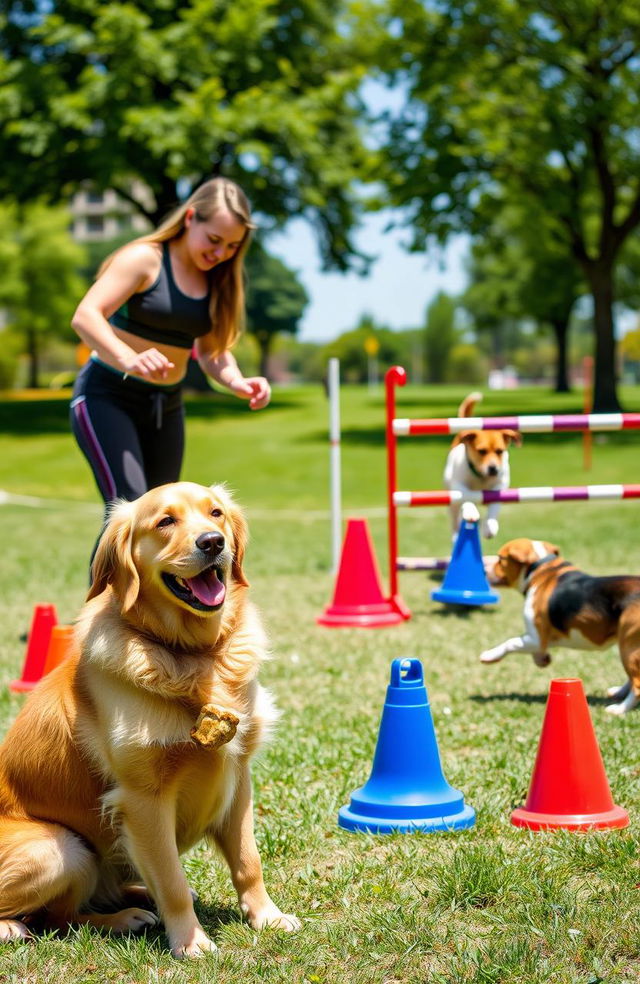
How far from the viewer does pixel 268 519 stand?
1758 centimetres

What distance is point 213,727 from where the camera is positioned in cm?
305

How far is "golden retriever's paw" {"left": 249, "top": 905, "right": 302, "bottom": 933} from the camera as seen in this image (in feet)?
10.5

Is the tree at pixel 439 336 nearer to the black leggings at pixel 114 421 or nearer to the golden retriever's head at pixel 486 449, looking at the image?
the golden retriever's head at pixel 486 449

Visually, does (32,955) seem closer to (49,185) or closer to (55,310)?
(49,185)

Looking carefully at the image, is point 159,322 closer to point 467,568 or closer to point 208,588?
point 208,588

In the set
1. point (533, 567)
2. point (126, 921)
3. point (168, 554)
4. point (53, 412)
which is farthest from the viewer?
point (53, 412)

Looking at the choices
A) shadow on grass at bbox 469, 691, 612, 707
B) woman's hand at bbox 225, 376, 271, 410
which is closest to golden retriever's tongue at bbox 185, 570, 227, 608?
woman's hand at bbox 225, 376, 271, 410

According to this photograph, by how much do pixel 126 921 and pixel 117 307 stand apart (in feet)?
8.66

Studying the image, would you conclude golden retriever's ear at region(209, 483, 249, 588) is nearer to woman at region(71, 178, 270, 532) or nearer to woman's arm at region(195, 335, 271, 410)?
woman at region(71, 178, 270, 532)

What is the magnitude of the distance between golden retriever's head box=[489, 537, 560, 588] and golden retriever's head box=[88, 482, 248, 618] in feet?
11.0

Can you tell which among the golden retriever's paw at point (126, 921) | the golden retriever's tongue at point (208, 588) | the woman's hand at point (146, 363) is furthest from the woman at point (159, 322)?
the golden retriever's paw at point (126, 921)

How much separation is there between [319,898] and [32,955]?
87cm

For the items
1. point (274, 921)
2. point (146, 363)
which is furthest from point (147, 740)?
point (146, 363)

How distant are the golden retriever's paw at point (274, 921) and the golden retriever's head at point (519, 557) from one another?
340 cm
